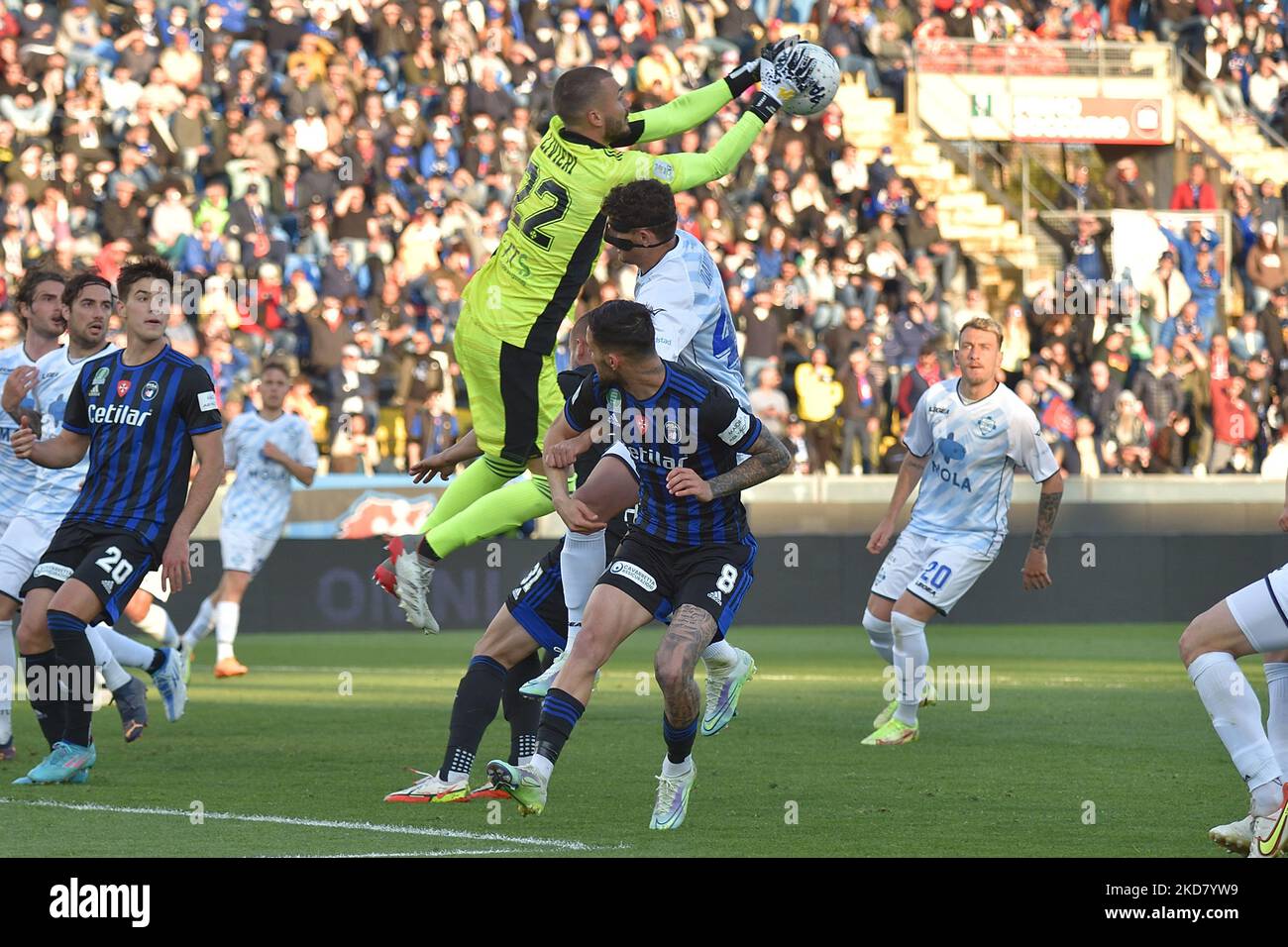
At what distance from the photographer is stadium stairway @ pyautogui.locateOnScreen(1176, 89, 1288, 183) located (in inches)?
1230

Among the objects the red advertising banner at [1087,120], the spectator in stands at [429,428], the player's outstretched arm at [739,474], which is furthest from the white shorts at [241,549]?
the red advertising banner at [1087,120]

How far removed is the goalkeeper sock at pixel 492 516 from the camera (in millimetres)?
9383

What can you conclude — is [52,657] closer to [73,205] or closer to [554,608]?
[554,608]

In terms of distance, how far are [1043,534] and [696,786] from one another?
3394mm

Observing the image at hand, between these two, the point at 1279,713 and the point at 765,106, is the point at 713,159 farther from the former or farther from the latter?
the point at 1279,713

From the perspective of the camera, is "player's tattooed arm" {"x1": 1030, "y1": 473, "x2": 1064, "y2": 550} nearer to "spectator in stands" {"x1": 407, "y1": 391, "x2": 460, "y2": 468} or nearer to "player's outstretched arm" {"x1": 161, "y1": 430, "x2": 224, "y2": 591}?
"player's outstretched arm" {"x1": 161, "y1": 430, "x2": 224, "y2": 591}

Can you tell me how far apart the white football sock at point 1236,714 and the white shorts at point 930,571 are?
469 centimetres

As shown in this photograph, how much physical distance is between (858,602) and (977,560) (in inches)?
369

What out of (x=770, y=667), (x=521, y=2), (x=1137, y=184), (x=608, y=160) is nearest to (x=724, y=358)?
(x=608, y=160)

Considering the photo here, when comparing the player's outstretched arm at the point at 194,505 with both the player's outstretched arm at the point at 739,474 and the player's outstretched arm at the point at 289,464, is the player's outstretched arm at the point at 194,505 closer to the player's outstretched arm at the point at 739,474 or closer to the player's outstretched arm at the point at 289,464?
the player's outstretched arm at the point at 739,474

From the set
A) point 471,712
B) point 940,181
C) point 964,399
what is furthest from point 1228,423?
point 471,712

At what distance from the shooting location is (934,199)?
97.3 ft

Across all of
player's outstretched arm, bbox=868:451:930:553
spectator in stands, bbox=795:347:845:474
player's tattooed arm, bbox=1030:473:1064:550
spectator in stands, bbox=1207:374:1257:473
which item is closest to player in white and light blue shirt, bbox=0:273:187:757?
player's outstretched arm, bbox=868:451:930:553

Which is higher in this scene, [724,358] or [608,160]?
[608,160]
